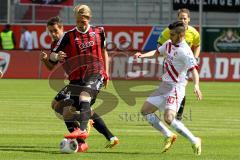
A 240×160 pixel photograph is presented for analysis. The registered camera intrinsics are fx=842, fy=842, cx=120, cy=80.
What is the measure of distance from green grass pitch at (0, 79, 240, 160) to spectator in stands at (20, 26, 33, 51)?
453 inches

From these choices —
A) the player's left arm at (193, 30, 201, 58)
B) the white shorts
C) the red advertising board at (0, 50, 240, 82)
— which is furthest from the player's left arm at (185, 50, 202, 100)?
the red advertising board at (0, 50, 240, 82)

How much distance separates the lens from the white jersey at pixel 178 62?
12.1 metres

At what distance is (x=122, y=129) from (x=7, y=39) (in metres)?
22.5

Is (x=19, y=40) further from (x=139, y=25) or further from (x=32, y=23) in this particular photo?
(x=139, y=25)

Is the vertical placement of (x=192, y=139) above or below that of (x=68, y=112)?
below

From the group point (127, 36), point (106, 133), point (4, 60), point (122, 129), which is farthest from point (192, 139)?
point (127, 36)

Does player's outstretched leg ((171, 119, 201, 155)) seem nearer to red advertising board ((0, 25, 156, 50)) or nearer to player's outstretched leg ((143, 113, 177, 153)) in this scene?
player's outstretched leg ((143, 113, 177, 153))

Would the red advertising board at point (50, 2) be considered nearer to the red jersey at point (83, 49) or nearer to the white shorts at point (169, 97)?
the red jersey at point (83, 49)

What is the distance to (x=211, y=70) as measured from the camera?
32812mm

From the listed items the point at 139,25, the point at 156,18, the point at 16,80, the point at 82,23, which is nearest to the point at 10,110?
the point at 82,23

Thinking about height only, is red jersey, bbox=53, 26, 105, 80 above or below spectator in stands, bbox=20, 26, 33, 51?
above

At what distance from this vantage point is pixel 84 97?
1216 centimetres

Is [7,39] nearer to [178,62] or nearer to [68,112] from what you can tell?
[68,112]

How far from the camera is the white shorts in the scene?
1201cm
